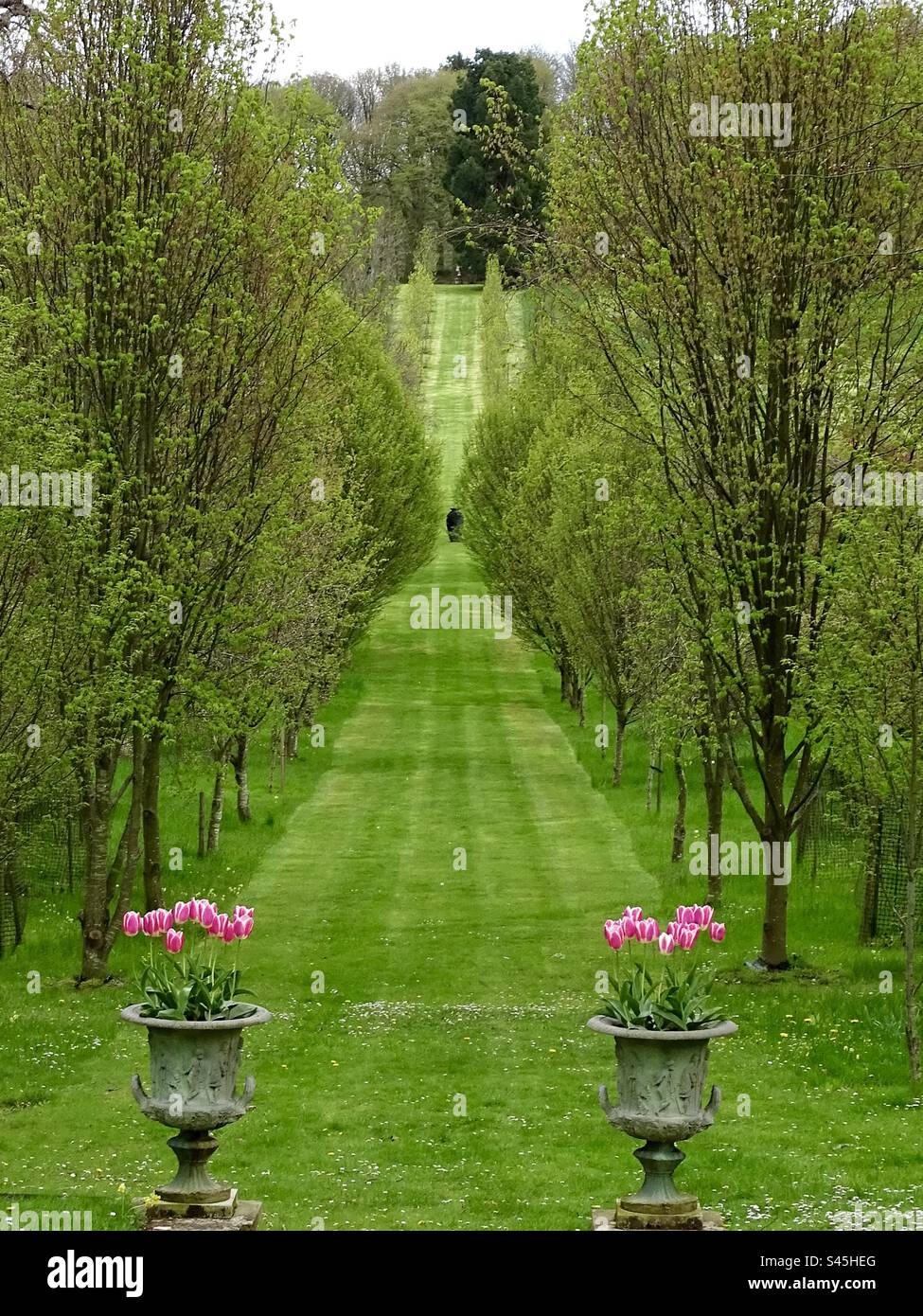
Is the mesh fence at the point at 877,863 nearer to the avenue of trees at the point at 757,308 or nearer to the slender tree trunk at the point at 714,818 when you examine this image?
the avenue of trees at the point at 757,308

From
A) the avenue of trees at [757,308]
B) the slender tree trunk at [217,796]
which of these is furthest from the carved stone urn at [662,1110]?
the slender tree trunk at [217,796]

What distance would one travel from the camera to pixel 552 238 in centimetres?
2200

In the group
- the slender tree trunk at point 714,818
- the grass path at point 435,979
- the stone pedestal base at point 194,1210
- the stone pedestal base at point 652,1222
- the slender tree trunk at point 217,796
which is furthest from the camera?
the slender tree trunk at point 217,796

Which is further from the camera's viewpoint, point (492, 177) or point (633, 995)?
point (492, 177)

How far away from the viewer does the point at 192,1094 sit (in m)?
10.5

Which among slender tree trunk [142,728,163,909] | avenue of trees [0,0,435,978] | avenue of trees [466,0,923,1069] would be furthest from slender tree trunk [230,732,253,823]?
avenue of trees [466,0,923,1069]

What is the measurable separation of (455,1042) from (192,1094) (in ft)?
23.8

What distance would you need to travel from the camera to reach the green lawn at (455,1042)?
12.2 metres

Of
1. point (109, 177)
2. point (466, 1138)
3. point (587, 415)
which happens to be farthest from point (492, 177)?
point (466, 1138)

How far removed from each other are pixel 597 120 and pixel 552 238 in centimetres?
177

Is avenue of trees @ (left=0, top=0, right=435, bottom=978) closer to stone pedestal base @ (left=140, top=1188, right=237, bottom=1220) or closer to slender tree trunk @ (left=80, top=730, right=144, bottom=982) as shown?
slender tree trunk @ (left=80, top=730, right=144, bottom=982)

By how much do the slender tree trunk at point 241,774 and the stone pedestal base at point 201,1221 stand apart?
1933 cm

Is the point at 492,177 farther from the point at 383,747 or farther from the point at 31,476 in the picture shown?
the point at 31,476

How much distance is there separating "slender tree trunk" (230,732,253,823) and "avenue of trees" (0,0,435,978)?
6.65 meters
